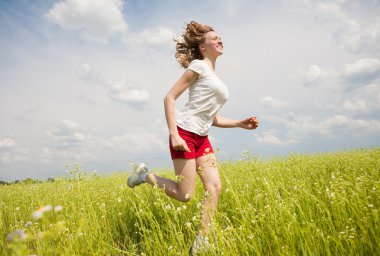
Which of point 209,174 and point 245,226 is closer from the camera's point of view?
point 245,226

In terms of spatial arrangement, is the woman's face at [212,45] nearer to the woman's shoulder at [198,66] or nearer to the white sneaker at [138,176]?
the woman's shoulder at [198,66]

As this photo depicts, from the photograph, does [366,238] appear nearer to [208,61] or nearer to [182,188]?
[182,188]

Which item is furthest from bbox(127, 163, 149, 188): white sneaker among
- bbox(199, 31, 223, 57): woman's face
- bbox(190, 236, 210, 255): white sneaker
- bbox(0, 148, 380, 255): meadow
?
bbox(199, 31, 223, 57): woman's face

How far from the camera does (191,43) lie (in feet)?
13.7

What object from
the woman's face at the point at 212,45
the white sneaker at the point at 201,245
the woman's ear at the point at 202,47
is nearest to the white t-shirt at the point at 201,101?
the woman's face at the point at 212,45

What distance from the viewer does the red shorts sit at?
339cm

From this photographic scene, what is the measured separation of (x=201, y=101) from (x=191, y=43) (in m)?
1.09

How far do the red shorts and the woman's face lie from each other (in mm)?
1141

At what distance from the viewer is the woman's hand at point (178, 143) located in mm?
3232

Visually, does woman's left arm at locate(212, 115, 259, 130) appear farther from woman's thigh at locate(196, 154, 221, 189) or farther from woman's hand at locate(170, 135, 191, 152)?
woman's hand at locate(170, 135, 191, 152)

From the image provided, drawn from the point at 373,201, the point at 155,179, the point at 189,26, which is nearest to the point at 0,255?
the point at 155,179

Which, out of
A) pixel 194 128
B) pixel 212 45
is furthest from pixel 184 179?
pixel 212 45

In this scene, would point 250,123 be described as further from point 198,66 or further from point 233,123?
point 198,66

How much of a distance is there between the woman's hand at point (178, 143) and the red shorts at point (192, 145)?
125 millimetres
